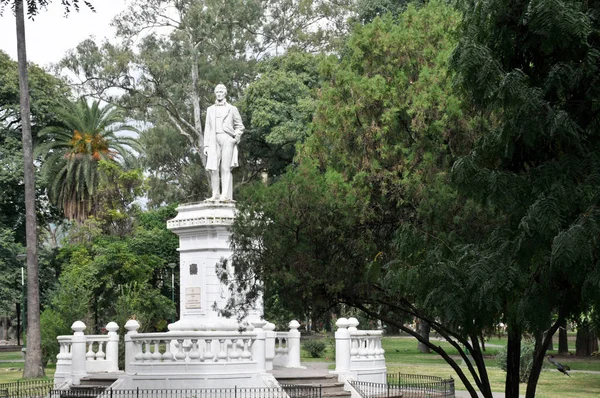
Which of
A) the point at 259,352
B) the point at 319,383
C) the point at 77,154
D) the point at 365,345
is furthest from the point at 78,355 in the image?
the point at 77,154

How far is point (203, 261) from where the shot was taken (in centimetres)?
2564

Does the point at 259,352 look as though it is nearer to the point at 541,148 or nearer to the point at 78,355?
the point at 78,355

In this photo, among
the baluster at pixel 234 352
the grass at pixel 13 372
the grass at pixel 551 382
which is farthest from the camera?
the grass at pixel 13 372

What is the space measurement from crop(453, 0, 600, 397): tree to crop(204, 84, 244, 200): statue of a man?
13908 mm

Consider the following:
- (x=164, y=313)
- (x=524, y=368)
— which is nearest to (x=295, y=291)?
(x=524, y=368)

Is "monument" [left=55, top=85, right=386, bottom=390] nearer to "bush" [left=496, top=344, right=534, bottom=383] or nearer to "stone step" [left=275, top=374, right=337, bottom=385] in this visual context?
"stone step" [left=275, top=374, right=337, bottom=385]

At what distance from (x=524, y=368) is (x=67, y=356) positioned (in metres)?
14.5

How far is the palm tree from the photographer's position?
5609cm

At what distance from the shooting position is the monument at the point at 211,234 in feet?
82.9

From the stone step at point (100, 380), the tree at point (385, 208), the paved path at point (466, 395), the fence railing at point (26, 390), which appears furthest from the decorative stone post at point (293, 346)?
the fence railing at point (26, 390)

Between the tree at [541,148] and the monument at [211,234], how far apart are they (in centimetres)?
1320

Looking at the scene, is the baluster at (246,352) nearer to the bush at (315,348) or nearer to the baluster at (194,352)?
the baluster at (194,352)

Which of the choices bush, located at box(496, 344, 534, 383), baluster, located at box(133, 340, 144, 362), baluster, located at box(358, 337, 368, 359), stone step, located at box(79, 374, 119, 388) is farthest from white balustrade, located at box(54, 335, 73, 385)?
bush, located at box(496, 344, 534, 383)

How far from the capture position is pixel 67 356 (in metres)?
25.8
